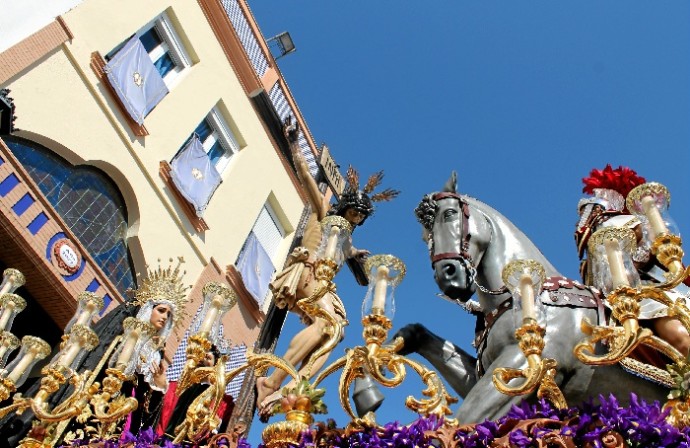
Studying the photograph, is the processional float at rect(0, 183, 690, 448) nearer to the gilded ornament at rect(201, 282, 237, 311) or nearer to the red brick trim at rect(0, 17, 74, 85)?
the gilded ornament at rect(201, 282, 237, 311)

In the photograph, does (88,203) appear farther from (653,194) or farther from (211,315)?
(653,194)

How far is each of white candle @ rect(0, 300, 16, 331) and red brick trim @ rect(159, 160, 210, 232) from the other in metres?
8.64

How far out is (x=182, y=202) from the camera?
1500 centimetres

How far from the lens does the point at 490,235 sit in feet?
16.4

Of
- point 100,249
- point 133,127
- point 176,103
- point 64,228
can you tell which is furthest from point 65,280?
point 176,103

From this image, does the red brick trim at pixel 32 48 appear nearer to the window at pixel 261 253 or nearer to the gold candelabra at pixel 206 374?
the window at pixel 261 253

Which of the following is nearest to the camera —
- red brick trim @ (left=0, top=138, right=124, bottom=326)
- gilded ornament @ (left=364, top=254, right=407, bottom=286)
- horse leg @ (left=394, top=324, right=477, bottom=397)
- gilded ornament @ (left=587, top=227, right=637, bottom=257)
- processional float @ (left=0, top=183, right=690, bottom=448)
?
processional float @ (left=0, top=183, right=690, bottom=448)

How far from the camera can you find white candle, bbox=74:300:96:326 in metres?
5.62

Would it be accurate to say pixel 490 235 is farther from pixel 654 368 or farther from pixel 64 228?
pixel 64 228

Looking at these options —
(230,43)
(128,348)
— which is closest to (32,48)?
(230,43)

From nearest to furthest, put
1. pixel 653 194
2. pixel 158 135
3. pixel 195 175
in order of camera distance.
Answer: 1. pixel 653 194
2. pixel 158 135
3. pixel 195 175

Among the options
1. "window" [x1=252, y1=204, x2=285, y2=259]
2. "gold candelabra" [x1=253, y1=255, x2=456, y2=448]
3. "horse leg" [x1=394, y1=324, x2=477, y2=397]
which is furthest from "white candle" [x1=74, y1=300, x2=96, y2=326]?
"window" [x1=252, y1=204, x2=285, y2=259]

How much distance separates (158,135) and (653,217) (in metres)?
12.7

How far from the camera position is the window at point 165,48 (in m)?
15.8
